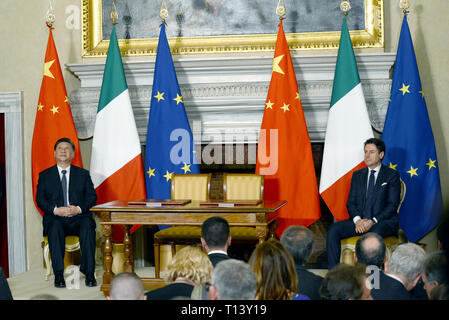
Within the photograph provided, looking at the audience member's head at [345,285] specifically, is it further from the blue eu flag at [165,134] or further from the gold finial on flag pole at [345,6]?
the gold finial on flag pole at [345,6]

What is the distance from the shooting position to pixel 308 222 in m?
5.27

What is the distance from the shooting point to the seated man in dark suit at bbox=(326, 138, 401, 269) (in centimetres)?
452

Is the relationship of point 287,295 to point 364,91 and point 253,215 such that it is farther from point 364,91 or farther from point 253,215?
point 364,91

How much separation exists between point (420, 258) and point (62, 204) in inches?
141

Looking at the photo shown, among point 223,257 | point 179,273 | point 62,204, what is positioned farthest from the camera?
point 62,204

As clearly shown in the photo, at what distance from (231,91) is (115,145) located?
4.72 feet

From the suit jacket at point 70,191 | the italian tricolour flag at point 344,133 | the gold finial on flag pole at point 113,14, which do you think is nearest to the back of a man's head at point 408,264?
the italian tricolour flag at point 344,133

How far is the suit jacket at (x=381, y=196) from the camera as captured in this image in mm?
4555

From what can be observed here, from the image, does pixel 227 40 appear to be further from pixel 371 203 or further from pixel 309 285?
pixel 309 285

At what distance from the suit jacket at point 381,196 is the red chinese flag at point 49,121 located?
3066 mm

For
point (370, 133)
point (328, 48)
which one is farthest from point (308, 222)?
point (328, 48)

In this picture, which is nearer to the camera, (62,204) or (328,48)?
(62,204)

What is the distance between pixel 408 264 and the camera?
242 centimetres

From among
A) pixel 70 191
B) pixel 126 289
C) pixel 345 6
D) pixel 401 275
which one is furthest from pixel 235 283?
pixel 345 6
